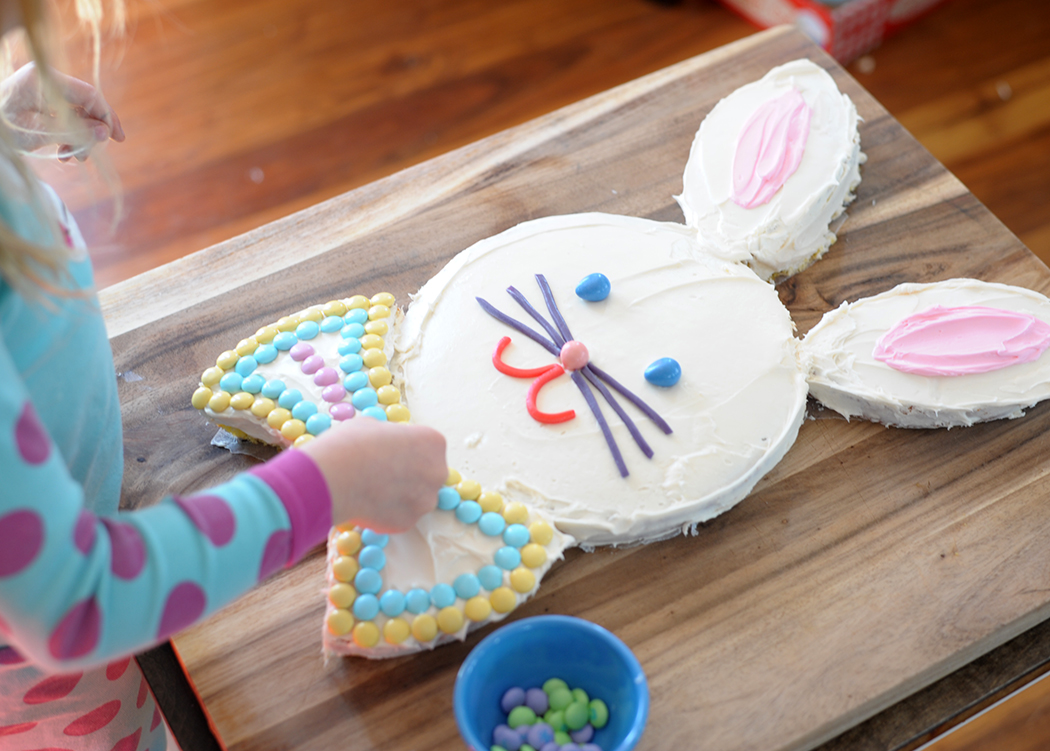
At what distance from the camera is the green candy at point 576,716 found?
0.73 meters

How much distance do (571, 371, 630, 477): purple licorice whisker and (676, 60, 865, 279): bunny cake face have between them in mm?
267

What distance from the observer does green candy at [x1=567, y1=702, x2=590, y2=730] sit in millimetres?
731

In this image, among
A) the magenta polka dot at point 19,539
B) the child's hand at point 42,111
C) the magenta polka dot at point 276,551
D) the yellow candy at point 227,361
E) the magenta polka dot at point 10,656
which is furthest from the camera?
the yellow candy at point 227,361

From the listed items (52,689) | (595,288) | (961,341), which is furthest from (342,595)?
(961,341)

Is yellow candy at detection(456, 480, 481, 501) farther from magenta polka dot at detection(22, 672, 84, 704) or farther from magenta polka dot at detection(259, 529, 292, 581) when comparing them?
magenta polka dot at detection(22, 672, 84, 704)

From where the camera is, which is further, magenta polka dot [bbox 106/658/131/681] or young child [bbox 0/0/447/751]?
magenta polka dot [bbox 106/658/131/681]

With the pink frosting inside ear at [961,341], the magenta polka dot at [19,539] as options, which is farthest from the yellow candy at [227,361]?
the pink frosting inside ear at [961,341]

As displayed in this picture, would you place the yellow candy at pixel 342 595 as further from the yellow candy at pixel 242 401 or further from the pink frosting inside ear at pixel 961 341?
the pink frosting inside ear at pixel 961 341

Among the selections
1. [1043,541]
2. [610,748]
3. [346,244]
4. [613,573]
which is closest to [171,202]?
[346,244]

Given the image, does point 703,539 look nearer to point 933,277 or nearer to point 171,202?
point 933,277

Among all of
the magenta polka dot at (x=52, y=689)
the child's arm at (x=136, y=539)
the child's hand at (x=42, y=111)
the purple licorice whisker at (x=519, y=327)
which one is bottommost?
the magenta polka dot at (x=52, y=689)

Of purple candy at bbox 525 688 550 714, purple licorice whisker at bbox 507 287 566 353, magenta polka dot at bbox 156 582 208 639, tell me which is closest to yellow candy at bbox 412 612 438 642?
purple candy at bbox 525 688 550 714

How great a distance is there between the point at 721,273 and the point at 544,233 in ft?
0.72

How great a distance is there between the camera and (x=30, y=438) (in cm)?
56
